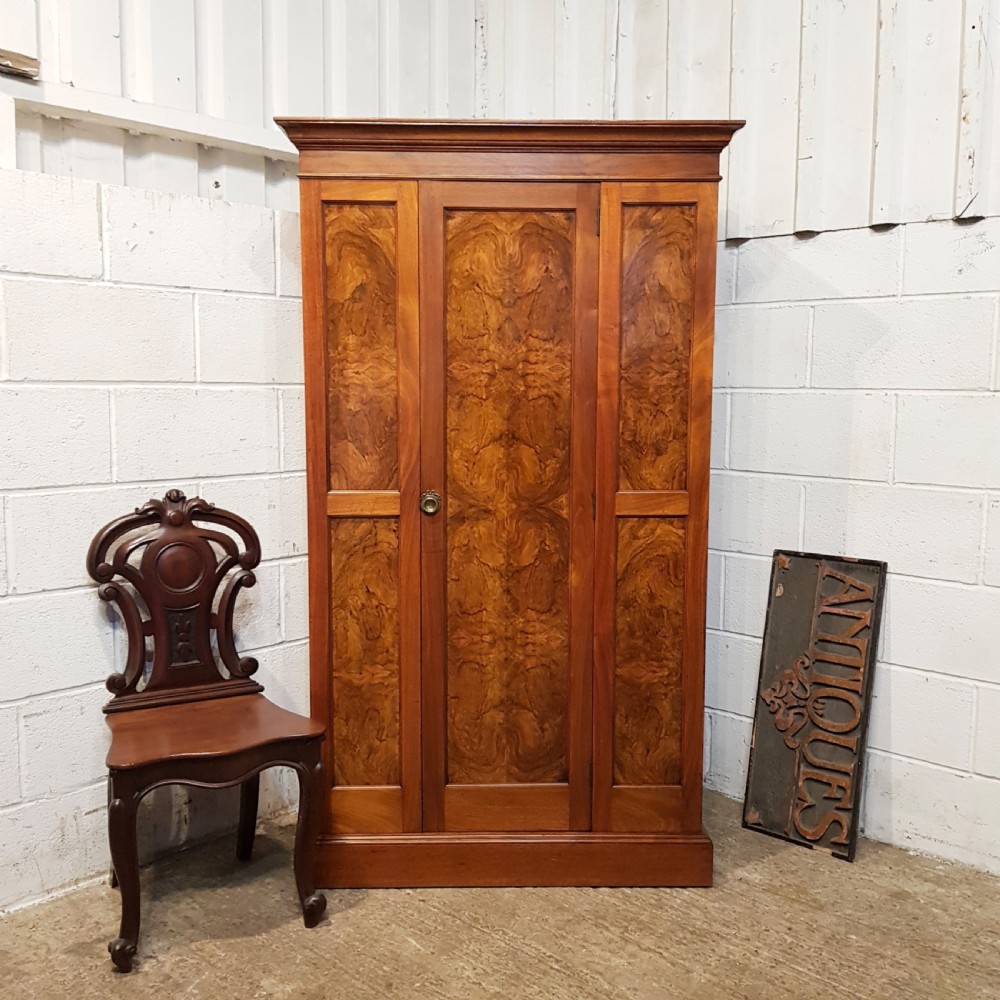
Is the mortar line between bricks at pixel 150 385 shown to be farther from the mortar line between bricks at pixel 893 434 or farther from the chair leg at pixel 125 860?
the mortar line between bricks at pixel 893 434

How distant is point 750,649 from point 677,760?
62 cm

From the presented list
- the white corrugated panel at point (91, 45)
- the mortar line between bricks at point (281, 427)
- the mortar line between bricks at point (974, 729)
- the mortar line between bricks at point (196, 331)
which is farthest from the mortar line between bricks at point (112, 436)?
the mortar line between bricks at point (974, 729)

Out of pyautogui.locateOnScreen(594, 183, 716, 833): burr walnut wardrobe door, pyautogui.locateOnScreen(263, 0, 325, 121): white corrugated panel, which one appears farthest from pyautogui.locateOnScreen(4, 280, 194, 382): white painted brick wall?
pyautogui.locateOnScreen(594, 183, 716, 833): burr walnut wardrobe door

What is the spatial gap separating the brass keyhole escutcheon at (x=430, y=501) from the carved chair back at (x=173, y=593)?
0.49m

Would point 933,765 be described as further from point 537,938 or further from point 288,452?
point 288,452

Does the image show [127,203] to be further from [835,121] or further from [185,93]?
[835,121]

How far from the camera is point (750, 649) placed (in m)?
2.97

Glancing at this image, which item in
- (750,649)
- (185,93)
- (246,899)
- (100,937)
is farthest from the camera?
(750,649)

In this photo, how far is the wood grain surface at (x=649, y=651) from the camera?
7.91 ft

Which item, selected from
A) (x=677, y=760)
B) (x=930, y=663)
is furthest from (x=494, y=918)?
(x=930, y=663)

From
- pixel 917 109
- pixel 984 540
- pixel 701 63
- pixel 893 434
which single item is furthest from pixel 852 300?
pixel 701 63

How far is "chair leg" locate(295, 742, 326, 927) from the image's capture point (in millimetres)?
2225

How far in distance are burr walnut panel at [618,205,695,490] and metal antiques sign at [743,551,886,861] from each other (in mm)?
682

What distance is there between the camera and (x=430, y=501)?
2.37 metres
